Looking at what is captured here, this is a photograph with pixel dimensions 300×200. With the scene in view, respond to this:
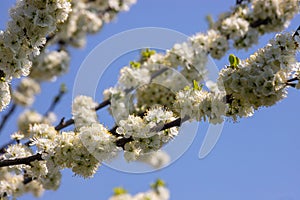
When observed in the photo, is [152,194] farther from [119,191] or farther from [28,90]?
[28,90]

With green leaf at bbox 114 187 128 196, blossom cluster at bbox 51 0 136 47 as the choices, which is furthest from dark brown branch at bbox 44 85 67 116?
green leaf at bbox 114 187 128 196

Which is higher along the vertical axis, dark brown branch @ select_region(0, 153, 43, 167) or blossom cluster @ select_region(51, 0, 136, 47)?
blossom cluster @ select_region(51, 0, 136, 47)

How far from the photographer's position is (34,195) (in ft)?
26.6

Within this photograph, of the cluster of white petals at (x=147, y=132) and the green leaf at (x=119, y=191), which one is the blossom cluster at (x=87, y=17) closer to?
the green leaf at (x=119, y=191)

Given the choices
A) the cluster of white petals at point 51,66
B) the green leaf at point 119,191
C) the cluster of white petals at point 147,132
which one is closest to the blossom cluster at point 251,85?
the cluster of white petals at point 147,132

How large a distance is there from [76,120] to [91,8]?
4822 mm

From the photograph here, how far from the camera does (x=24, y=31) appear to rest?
4281 millimetres

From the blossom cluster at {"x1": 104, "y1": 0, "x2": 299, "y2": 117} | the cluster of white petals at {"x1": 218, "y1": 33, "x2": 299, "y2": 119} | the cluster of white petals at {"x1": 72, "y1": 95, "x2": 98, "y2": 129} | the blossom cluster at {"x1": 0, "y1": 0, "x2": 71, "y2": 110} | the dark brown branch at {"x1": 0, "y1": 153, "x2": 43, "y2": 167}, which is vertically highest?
the blossom cluster at {"x1": 104, "y1": 0, "x2": 299, "y2": 117}

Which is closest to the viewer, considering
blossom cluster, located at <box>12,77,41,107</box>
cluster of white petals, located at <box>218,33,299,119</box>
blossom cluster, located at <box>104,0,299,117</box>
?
cluster of white petals, located at <box>218,33,299,119</box>

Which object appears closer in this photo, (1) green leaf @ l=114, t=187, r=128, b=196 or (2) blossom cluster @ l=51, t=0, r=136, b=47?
(1) green leaf @ l=114, t=187, r=128, b=196

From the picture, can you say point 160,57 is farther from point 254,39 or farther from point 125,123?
point 125,123

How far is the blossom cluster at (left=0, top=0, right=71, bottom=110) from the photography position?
416 centimetres

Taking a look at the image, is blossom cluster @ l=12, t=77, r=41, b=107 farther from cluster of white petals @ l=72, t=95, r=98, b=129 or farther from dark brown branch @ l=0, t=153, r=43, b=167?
dark brown branch @ l=0, t=153, r=43, b=167

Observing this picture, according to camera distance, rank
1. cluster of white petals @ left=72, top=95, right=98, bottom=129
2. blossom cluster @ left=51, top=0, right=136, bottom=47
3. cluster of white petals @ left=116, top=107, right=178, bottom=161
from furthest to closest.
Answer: blossom cluster @ left=51, top=0, right=136, bottom=47 → cluster of white petals @ left=72, top=95, right=98, bottom=129 → cluster of white petals @ left=116, top=107, right=178, bottom=161
